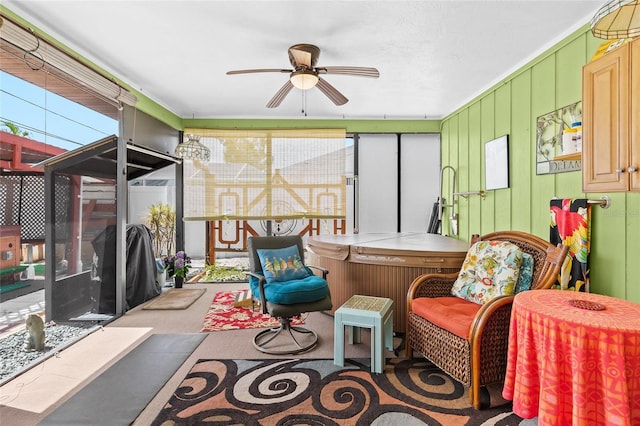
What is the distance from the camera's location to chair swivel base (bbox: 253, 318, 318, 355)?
2.61m

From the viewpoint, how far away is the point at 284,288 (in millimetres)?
2629

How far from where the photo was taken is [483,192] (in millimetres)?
3980

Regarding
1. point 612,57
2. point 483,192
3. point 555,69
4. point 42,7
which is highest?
point 42,7

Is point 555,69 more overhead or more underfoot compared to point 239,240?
more overhead

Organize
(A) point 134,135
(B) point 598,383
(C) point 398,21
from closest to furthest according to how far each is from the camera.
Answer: (B) point 598,383 → (C) point 398,21 → (A) point 134,135

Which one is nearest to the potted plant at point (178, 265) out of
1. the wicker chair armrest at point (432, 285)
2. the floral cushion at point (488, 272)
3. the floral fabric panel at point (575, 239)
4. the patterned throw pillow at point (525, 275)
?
the wicker chair armrest at point (432, 285)

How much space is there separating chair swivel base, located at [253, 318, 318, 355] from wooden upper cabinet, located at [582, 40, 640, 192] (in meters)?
2.31

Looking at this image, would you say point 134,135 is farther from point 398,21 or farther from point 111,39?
point 398,21

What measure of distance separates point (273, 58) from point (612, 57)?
2.56m

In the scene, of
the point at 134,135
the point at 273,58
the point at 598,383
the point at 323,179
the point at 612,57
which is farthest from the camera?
the point at 323,179

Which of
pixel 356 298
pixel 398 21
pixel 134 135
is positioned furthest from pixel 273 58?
pixel 356 298

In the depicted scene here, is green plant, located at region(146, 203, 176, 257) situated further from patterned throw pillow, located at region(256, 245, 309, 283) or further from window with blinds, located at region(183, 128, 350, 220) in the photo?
patterned throw pillow, located at region(256, 245, 309, 283)

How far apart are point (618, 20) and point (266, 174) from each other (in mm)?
4353

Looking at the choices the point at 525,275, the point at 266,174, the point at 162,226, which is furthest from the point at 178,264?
the point at 525,275
